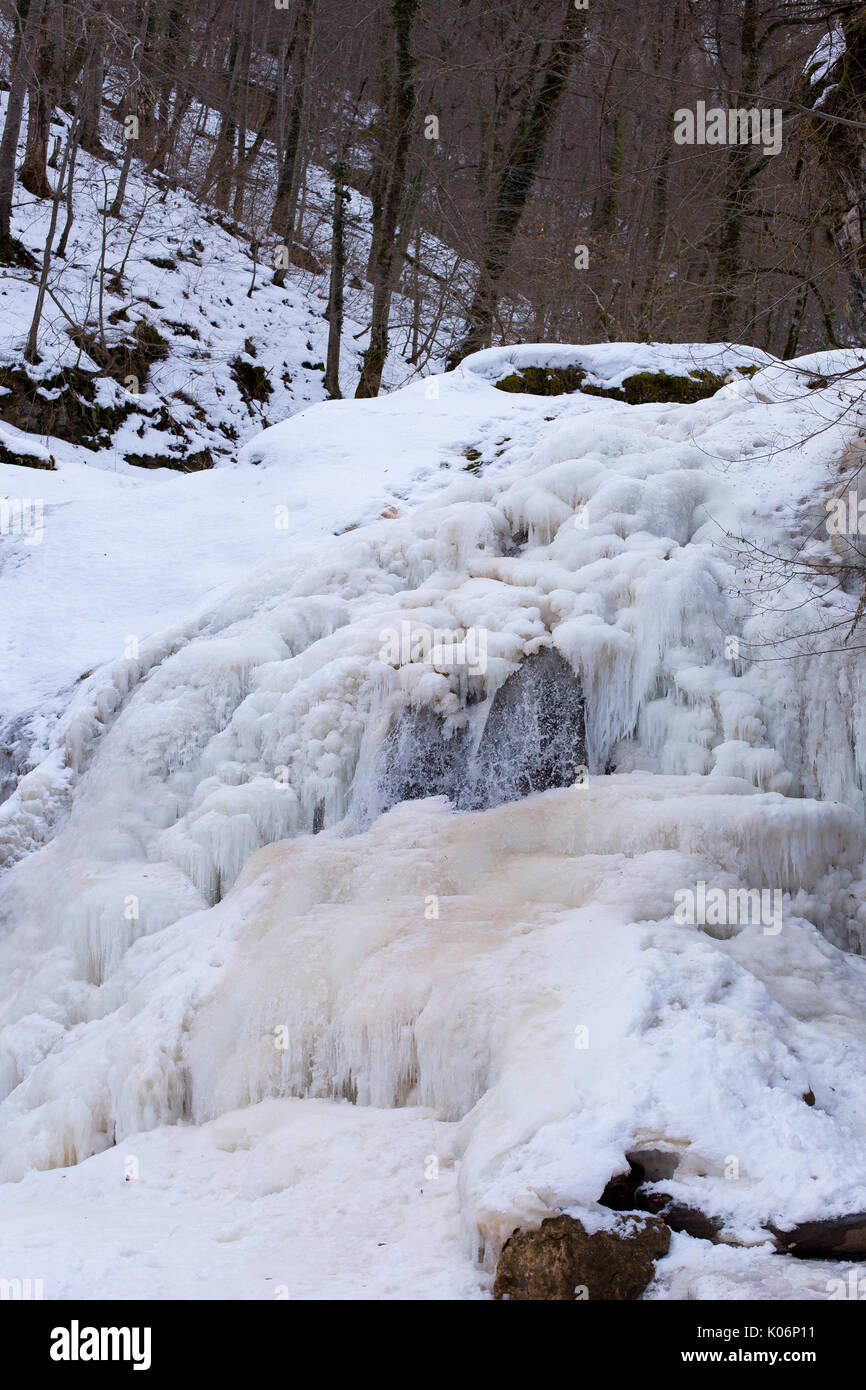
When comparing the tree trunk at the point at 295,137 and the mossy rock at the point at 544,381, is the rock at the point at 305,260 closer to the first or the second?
the tree trunk at the point at 295,137

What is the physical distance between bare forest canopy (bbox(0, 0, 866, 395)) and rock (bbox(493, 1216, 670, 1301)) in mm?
6765

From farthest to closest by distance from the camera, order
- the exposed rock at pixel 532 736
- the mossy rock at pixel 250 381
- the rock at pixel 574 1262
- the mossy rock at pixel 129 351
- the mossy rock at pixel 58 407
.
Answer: the mossy rock at pixel 250 381, the mossy rock at pixel 129 351, the mossy rock at pixel 58 407, the exposed rock at pixel 532 736, the rock at pixel 574 1262

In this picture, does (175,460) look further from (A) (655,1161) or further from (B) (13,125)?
(A) (655,1161)

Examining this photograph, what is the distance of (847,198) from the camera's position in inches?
250

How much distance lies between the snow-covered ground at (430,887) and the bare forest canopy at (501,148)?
3.26 metres

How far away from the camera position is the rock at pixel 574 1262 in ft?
9.21

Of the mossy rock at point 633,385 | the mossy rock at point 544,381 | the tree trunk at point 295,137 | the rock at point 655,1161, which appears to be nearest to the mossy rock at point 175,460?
the mossy rock at point 544,381

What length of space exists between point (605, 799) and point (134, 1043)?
241 centimetres

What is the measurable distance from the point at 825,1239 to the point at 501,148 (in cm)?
1635

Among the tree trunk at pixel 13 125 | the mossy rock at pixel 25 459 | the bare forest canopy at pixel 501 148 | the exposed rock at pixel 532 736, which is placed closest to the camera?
the exposed rock at pixel 532 736

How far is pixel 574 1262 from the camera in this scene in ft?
9.23

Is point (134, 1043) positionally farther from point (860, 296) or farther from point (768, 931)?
point (860, 296)

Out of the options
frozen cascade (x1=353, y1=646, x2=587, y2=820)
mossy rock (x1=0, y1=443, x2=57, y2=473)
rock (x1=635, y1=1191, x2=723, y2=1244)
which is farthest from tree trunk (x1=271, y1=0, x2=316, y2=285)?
rock (x1=635, y1=1191, x2=723, y2=1244)
